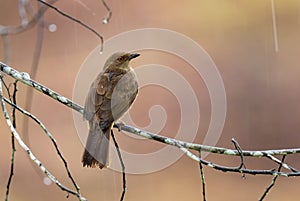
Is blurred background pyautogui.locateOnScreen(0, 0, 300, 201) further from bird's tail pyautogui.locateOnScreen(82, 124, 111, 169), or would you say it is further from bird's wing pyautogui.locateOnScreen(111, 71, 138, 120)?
bird's tail pyautogui.locateOnScreen(82, 124, 111, 169)

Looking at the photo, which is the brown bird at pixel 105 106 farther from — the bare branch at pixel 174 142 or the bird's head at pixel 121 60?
the bare branch at pixel 174 142

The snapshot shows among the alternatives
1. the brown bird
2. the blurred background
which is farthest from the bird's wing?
the blurred background

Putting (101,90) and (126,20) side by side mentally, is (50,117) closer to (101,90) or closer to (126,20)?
(126,20)

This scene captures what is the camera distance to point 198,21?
9.12 metres

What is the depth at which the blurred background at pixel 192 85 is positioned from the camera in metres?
6.61

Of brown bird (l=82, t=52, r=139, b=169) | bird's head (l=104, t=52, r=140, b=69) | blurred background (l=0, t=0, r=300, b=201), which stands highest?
blurred background (l=0, t=0, r=300, b=201)

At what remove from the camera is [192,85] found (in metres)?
8.12

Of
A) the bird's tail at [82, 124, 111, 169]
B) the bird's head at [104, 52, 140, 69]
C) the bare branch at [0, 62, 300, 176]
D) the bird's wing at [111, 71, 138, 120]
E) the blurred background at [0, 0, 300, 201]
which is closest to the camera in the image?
the bare branch at [0, 62, 300, 176]

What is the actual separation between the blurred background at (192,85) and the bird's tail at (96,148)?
359 centimetres

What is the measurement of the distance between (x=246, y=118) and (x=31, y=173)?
280 centimetres

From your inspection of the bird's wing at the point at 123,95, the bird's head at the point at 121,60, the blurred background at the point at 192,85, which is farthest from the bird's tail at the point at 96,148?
the blurred background at the point at 192,85

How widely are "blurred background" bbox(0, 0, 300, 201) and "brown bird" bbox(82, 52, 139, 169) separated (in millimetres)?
3283

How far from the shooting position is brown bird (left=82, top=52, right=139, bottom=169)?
8.93 ft

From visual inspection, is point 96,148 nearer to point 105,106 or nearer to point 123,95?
point 105,106
